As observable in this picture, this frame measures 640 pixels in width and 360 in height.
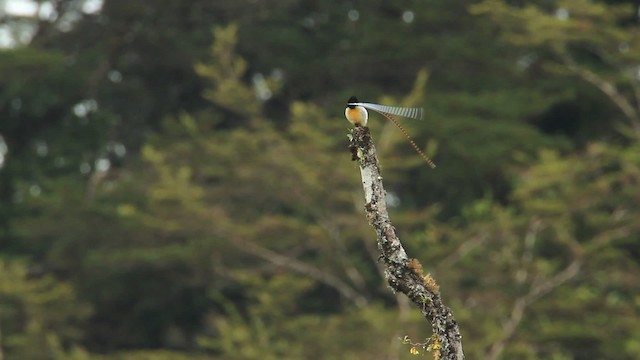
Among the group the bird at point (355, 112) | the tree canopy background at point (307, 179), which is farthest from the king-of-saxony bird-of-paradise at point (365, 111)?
the tree canopy background at point (307, 179)

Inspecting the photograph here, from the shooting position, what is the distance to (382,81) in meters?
25.9

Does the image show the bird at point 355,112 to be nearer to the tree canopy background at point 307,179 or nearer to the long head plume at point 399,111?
the long head plume at point 399,111

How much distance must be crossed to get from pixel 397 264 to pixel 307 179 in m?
16.3

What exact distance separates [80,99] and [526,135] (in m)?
7.35

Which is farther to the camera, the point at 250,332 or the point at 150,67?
the point at 150,67

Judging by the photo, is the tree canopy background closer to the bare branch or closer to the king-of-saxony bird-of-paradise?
the bare branch

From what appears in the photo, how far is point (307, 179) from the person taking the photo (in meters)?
21.9

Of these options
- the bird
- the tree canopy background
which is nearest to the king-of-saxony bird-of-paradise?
the bird

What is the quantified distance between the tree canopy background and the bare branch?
14566mm

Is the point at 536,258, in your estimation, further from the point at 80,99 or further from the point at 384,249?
the point at 384,249

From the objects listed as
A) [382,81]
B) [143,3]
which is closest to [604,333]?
[382,81]

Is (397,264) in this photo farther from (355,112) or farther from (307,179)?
(307,179)

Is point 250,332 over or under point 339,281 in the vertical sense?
under

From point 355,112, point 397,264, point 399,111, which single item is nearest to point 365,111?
point 355,112
